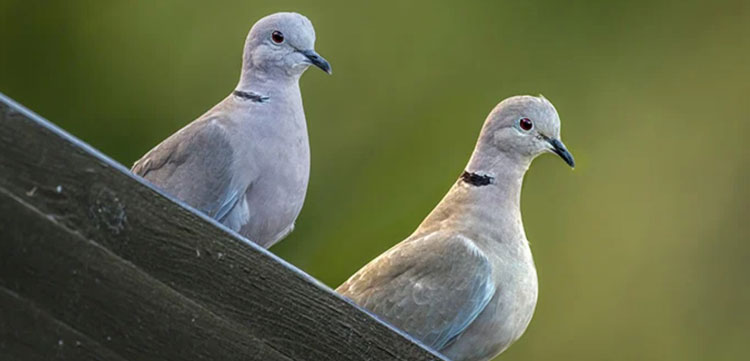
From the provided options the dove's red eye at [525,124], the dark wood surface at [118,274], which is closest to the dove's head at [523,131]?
A: the dove's red eye at [525,124]

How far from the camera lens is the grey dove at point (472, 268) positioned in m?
2.47

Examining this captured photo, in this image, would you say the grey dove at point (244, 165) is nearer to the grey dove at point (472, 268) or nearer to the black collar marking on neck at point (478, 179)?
the grey dove at point (472, 268)

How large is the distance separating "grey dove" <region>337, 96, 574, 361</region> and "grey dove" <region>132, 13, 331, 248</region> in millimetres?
222

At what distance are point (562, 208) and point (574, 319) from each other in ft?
1.14

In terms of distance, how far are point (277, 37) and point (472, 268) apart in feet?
1.85

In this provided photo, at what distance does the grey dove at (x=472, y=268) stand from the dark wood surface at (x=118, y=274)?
39.3 inches

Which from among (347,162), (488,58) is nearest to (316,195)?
(347,162)

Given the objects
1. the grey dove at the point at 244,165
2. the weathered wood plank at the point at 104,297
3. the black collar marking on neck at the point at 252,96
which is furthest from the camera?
the black collar marking on neck at the point at 252,96

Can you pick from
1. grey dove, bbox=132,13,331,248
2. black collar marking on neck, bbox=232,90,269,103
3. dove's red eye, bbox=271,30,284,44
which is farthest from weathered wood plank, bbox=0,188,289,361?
dove's red eye, bbox=271,30,284,44

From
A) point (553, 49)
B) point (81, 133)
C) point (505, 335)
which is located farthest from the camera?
point (553, 49)

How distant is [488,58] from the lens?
178 inches

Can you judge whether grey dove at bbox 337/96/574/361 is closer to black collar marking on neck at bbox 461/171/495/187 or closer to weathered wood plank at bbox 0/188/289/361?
black collar marking on neck at bbox 461/171/495/187

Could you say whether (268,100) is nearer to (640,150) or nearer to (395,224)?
(395,224)

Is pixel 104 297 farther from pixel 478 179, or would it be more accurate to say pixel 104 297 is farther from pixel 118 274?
pixel 478 179
